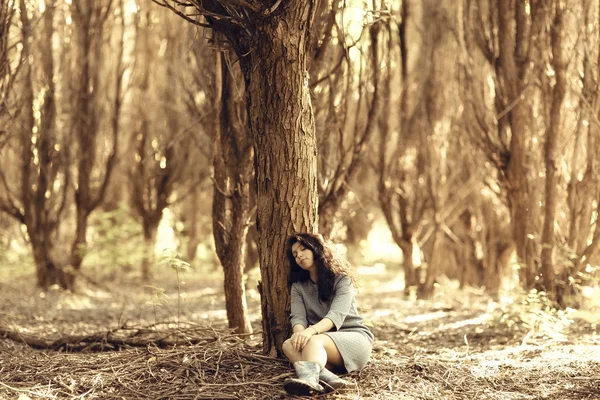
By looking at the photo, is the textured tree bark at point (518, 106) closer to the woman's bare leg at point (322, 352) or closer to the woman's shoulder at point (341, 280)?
the woman's shoulder at point (341, 280)

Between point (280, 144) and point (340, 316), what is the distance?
1179mm

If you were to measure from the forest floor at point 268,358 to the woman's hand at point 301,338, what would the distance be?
227mm

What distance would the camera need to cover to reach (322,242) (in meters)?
4.43

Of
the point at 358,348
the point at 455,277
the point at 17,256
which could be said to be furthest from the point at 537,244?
the point at 17,256

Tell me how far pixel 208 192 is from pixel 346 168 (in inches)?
259

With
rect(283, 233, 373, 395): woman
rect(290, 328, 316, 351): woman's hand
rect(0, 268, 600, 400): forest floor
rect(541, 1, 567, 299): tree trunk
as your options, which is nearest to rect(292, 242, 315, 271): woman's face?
rect(283, 233, 373, 395): woman

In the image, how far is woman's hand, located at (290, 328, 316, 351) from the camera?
4.05 m

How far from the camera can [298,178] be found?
447 cm

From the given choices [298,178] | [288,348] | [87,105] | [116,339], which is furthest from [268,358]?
[87,105]

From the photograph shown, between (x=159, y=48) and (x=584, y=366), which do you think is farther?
(x=159, y=48)

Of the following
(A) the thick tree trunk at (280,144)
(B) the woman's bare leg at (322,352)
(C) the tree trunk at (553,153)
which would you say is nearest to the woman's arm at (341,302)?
(B) the woman's bare leg at (322,352)

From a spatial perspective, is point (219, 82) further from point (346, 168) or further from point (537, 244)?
point (537, 244)

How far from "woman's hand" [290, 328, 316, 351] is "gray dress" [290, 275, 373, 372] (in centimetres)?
17

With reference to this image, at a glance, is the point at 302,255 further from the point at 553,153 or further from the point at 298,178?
the point at 553,153
